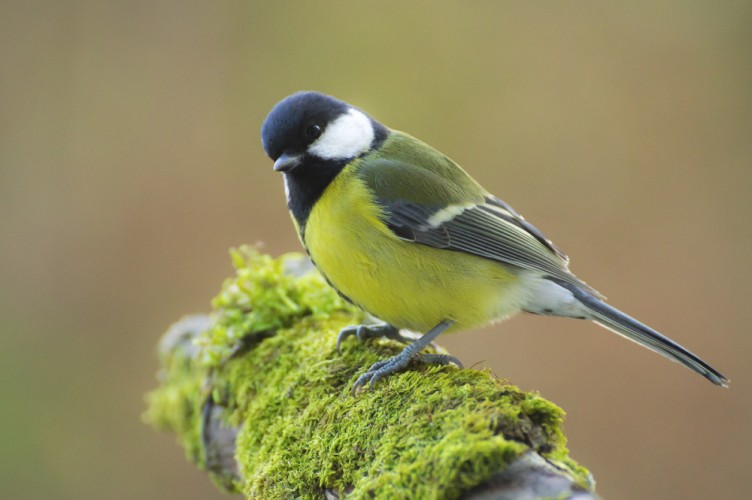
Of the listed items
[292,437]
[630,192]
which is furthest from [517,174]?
[292,437]

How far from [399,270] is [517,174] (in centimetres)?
344

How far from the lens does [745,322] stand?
4504 mm

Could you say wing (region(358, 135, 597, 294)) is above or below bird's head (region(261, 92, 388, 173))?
below

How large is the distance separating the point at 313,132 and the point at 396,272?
1.85 ft

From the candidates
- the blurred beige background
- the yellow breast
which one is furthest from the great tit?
the blurred beige background

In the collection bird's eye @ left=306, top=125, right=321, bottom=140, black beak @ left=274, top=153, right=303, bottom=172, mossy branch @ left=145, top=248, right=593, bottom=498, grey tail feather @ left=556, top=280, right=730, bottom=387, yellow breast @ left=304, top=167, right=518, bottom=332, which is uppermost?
bird's eye @ left=306, top=125, right=321, bottom=140

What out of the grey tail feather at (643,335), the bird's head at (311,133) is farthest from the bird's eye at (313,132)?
the grey tail feather at (643,335)

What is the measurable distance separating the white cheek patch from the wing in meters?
0.09

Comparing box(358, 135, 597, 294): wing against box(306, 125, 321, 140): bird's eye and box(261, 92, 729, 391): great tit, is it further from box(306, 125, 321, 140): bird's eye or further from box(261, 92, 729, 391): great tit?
box(306, 125, 321, 140): bird's eye

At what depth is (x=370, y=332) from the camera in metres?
2.24

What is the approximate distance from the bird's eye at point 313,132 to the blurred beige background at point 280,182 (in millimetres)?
2565

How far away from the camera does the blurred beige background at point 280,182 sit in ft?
14.8

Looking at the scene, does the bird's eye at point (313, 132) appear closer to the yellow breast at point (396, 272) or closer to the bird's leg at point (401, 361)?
the yellow breast at point (396, 272)

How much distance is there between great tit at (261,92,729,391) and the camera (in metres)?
2.09
